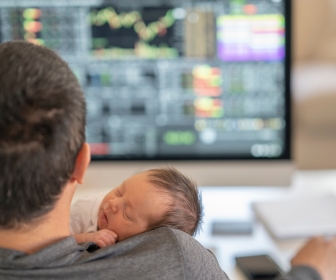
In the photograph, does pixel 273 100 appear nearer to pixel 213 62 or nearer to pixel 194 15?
pixel 213 62

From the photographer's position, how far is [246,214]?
1.51m

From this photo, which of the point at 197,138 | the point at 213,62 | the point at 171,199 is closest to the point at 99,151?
the point at 197,138

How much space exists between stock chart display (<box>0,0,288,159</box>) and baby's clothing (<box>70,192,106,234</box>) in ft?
1.99

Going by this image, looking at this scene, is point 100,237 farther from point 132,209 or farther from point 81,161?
point 81,161

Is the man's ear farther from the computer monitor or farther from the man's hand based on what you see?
the computer monitor

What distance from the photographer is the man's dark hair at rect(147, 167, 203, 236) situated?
87 centimetres

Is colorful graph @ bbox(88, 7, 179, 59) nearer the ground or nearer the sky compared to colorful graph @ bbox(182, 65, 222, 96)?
nearer the sky

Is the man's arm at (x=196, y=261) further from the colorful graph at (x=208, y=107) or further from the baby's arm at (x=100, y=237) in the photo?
the colorful graph at (x=208, y=107)

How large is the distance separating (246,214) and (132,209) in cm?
70

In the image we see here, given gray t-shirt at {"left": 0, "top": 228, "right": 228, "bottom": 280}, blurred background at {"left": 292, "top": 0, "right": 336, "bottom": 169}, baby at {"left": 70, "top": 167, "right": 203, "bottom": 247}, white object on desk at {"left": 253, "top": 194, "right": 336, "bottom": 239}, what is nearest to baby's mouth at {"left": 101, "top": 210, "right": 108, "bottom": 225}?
baby at {"left": 70, "top": 167, "right": 203, "bottom": 247}

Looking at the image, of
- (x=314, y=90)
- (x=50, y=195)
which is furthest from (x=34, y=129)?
(x=314, y=90)

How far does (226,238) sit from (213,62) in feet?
1.58

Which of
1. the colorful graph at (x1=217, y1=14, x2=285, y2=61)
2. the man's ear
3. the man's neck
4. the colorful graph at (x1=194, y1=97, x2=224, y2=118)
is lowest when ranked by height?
the man's neck

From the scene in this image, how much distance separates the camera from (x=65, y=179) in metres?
0.61
